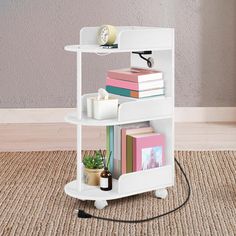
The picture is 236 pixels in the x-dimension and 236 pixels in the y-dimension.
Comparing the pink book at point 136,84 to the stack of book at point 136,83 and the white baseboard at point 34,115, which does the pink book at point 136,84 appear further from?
the white baseboard at point 34,115

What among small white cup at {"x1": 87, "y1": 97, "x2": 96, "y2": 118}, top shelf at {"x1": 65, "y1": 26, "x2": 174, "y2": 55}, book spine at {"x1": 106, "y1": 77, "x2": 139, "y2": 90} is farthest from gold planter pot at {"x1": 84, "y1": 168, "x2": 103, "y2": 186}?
top shelf at {"x1": 65, "y1": 26, "x2": 174, "y2": 55}

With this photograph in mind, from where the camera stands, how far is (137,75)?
2.24m

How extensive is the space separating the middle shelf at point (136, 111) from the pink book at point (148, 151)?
8 centimetres

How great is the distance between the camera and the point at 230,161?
2844mm

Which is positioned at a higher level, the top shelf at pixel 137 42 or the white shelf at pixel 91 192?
the top shelf at pixel 137 42

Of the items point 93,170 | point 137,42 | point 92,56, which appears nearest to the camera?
point 137,42

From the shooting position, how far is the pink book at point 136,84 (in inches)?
88.4

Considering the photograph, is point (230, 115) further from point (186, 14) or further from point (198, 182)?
point (198, 182)

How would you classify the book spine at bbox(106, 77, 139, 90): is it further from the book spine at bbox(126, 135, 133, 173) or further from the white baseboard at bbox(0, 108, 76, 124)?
the white baseboard at bbox(0, 108, 76, 124)

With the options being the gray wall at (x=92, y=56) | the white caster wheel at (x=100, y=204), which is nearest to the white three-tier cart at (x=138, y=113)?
the white caster wheel at (x=100, y=204)

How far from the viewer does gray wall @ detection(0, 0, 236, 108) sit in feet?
12.0

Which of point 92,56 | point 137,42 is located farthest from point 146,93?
point 92,56

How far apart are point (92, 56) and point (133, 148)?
1.54 meters

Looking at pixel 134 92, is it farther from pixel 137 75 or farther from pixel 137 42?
pixel 137 42
